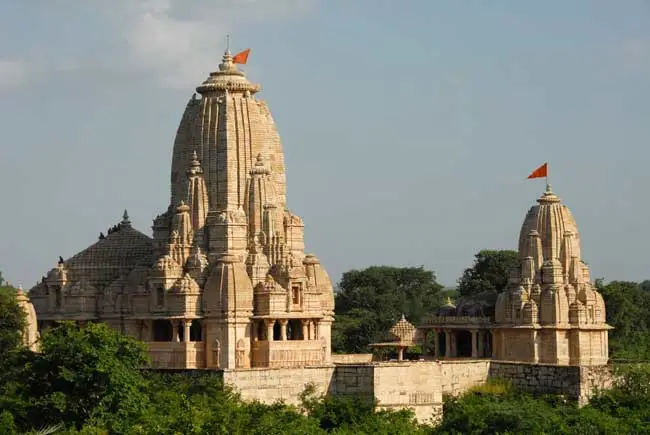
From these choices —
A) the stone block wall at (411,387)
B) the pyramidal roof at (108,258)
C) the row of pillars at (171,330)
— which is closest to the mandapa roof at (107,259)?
the pyramidal roof at (108,258)

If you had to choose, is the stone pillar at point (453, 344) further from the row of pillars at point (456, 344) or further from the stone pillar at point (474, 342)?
the stone pillar at point (474, 342)

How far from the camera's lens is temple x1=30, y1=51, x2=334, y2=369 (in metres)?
57.3

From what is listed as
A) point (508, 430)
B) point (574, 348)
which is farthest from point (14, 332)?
point (574, 348)

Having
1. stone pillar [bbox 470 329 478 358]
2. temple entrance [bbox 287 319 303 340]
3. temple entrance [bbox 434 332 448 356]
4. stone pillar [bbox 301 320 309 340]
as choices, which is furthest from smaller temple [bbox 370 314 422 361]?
stone pillar [bbox 301 320 309 340]

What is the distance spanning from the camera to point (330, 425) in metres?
54.5

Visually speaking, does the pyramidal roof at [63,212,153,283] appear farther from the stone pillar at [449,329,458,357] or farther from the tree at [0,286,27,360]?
the stone pillar at [449,329,458,357]

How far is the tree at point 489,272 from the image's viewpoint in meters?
83.3

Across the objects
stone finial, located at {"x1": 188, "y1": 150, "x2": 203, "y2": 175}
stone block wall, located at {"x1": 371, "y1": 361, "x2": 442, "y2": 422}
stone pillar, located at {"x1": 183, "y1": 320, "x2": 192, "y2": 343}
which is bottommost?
stone block wall, located at {"x1": 371, "y1": 361, "x2": 442, "y2": 422}

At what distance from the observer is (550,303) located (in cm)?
6588

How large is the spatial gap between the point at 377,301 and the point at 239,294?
104ft

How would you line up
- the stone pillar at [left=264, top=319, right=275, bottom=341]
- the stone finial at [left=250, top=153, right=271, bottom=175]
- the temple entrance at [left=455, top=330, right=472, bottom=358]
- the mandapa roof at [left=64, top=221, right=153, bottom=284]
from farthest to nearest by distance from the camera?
the temple entrance at [left=455, top=330, right=472, bottom=358] < the mandapa roof at [left=64, top=221, right=153, bottom=284] < the stone finial at [left=250, top=153, right=271, bottom=175] < the stone pillar at [left=264, top=319, right=275, bottom=341]

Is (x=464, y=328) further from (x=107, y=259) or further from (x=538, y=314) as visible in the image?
(x=107, y=259)

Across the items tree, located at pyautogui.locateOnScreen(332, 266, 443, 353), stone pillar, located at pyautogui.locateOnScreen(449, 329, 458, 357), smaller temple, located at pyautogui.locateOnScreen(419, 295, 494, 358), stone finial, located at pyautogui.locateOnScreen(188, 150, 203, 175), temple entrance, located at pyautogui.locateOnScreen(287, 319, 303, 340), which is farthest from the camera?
tree, located at pyautogui.locateOnScreen(332, 266, 443, 353)

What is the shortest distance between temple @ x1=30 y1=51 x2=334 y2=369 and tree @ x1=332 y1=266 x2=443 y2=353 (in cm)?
1787
